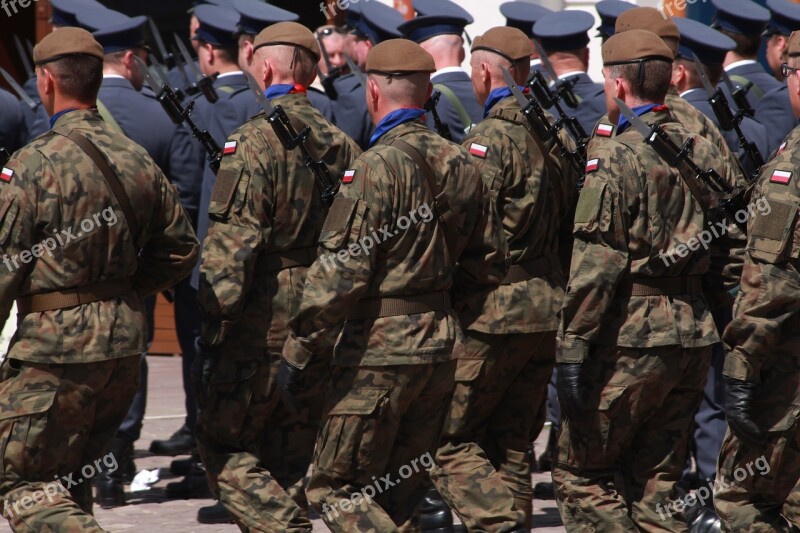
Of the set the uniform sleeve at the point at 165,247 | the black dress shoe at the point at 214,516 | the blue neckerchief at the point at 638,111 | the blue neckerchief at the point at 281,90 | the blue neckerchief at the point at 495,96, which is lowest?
the black dress shoe at the point at 214,516

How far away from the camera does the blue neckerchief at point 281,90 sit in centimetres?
580

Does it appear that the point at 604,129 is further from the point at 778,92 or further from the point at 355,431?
the point at 355,431

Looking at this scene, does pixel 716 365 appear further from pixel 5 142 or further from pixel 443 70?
pixel 5 142

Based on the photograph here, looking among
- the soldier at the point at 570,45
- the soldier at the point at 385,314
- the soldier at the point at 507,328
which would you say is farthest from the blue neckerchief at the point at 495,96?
the soldier at the point at 570,45

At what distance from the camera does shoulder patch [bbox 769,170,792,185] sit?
4820 millimetres

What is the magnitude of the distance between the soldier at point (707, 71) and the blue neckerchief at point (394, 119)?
2129mm

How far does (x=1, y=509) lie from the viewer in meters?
4.89

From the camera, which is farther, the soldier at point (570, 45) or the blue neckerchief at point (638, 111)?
the soldier at point (570, 45)

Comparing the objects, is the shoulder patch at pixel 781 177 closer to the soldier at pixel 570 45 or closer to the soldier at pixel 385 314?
the soldier at pixel 385 314

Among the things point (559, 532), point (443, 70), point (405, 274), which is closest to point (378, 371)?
point (405, 274)

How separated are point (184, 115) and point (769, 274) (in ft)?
8.85

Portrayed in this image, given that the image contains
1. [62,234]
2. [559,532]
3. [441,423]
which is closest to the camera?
[62,234]

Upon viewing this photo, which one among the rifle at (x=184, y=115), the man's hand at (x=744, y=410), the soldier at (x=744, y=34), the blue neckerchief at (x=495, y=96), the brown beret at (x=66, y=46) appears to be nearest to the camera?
the man's hand at (x=744, y=410)

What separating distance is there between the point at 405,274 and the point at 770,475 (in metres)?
1.48
